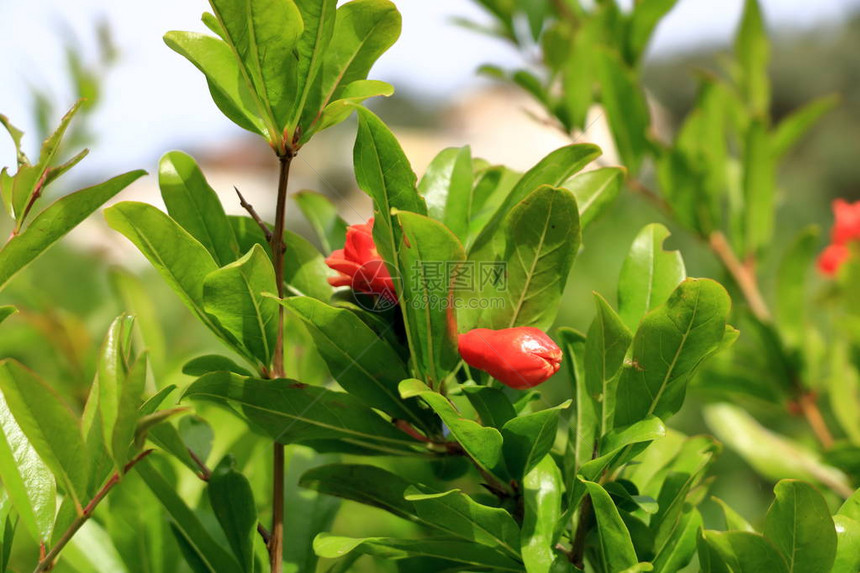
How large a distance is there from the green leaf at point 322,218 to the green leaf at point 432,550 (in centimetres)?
27

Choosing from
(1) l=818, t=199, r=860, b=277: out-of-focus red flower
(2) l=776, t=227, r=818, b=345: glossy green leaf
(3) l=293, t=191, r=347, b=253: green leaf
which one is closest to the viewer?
(3) l=293, t=191, r=347, b=253: green leaf

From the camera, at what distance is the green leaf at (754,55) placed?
4.28 ft

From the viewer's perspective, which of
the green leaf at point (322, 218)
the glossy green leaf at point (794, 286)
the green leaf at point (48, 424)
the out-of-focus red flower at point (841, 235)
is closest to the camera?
the green leaf at point (48, 424)

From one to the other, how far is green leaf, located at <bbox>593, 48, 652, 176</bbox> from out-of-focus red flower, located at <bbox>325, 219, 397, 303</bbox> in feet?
2.21

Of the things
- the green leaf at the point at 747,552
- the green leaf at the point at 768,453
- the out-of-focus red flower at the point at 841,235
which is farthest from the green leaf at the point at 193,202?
the out-of-focus red flower at the point at 841,235

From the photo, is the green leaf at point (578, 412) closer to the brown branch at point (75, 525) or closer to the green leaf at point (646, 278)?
the green leaf at point (646, 278)

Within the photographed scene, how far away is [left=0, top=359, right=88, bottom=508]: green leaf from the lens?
47 cm

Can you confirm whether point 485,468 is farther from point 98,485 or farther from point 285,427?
point 98,485

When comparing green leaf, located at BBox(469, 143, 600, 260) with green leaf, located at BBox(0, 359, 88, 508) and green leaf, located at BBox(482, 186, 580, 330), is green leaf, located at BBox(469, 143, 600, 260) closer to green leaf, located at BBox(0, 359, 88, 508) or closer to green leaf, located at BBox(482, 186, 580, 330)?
green leaf, located at BBox(482, 186, 580, 330)

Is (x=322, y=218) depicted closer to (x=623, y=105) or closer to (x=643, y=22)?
(x=623, y=105)

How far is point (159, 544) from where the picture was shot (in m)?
0.69

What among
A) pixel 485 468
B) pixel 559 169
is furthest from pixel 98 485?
pixel 559 169

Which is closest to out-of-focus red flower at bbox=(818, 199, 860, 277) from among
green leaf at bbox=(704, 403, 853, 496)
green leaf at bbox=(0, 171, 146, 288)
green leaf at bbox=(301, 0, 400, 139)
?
green leaf at bbox=(704, 403, 853, 496)

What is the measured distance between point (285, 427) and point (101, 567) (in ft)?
0.84
